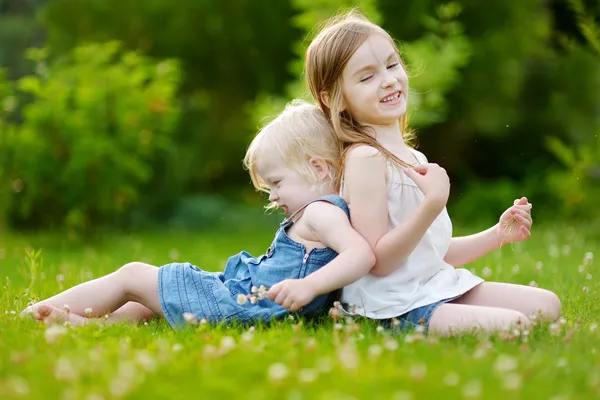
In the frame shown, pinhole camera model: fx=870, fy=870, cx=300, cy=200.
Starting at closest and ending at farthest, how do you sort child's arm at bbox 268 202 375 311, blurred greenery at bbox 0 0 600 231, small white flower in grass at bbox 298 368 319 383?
1. small white flower in grass at bbox 298 368 319 383
2. child's arm at bbox 268 202 375 311
3. blurred greenery at bbox 0 0 600 231

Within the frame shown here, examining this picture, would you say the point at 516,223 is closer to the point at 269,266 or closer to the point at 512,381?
the point at 269,266

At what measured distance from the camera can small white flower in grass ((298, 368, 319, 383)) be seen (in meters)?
2.48

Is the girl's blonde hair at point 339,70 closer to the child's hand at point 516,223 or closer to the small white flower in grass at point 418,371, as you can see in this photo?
the child's hand at point 516,223

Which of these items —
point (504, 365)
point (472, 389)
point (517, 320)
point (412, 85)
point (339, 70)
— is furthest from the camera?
point (412, 85)

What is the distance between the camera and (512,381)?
2.44 meters

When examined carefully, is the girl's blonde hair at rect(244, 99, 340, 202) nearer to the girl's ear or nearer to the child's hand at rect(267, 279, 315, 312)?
the girl's ear

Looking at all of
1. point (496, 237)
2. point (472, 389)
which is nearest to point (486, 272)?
point (496, 237)

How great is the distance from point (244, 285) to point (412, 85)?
8292 mm

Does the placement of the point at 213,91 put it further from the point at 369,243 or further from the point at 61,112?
the point at 369,243

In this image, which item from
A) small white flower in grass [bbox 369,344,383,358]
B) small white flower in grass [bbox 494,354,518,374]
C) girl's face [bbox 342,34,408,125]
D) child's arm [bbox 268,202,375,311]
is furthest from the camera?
girl's face [bbox 342,34,408,125]

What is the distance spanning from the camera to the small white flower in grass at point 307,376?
2.48 meters

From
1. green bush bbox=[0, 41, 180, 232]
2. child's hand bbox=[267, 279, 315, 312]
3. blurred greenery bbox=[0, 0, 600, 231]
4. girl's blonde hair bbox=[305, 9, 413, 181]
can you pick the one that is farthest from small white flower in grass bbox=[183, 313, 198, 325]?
blurred greenery bbox=[0, 0, 600, 231]

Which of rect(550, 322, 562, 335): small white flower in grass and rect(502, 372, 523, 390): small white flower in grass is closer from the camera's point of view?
rect(502, 372, 523, 390): small white flower in grass


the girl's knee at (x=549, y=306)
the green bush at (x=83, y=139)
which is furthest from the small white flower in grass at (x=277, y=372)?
the green bush at (x=83, y=139)
